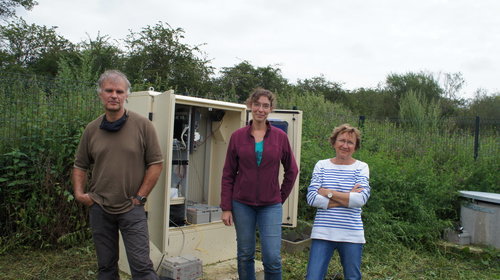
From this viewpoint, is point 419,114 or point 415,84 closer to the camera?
point 419,114

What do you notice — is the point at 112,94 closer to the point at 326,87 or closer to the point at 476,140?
the point at 476,140

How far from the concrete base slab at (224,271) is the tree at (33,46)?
1795 centimetres

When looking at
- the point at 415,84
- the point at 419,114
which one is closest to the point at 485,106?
the point at 415,84

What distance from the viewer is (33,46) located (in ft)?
72.5

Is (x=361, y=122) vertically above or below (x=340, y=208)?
above

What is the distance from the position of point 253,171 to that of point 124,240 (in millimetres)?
1032

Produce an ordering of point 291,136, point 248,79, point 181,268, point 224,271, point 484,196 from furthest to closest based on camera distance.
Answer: point 248,79 → point 484,196 → point 291,136 → point 224,271 → point 181,268

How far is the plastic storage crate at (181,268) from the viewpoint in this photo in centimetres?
353

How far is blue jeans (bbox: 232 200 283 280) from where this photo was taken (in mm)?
2904

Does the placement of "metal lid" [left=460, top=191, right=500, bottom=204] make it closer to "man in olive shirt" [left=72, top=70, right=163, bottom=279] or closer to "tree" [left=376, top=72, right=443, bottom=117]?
"man in olive shirt" [left=72, top=70, right=163, bottom=279]

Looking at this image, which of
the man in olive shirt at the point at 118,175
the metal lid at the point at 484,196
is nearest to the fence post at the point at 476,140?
the metal lid at the point at 484,196

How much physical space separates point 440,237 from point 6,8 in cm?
2187

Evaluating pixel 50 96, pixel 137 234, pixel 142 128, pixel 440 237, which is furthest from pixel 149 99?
pixel 440 237

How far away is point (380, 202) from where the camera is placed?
220 inches
